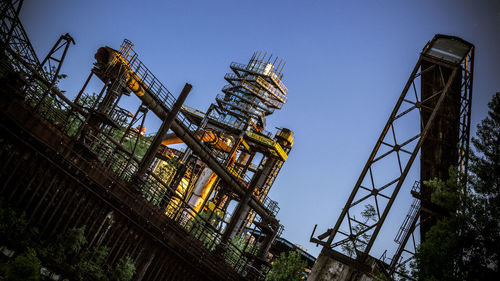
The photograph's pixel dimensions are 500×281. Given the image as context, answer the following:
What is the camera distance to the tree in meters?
9.26

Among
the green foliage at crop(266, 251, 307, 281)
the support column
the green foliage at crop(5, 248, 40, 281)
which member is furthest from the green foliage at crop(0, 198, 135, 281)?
the green foliage at crop(266, 251, 307, 281)

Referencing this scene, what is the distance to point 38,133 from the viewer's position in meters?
9.91

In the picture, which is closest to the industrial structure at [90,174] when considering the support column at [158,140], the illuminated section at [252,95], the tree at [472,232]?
the support column at [158,140]

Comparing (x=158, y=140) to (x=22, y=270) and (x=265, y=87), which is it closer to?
(x=22, y=270)

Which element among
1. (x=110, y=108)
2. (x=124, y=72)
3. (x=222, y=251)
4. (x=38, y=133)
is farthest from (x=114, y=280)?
(x=124, y=72)

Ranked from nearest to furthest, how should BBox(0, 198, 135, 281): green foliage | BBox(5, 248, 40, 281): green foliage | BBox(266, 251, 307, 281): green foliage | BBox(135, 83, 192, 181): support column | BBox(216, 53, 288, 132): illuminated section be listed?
1. BBox(5, 248, 40, 281): green foliage
2. BBox(0, 198, 135, 281): green foliage
3. BBox(135, 83, 192, 181): support column
4. BBox(266, 251, 307, 281): green foliage
5. BBox(216, 53, 288, 132): illuminated section

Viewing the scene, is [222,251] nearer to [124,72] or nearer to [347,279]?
[347,279]

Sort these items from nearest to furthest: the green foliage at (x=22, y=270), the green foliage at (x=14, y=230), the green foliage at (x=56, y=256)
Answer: the green foliage at (x=22, y=270), the green foliage at (x=56, y=256), the green foliage at (x=14, y=230)

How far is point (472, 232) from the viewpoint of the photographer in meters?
9.50

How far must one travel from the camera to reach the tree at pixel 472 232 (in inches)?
364

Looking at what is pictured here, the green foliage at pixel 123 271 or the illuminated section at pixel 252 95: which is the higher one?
the illuminated section at pixel 252 95

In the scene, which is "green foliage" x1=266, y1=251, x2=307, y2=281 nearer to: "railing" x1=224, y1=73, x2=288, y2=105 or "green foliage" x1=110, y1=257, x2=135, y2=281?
"green foliage" x1=110, y1=257, x2=135, y2=281

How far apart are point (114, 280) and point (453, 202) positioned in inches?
426

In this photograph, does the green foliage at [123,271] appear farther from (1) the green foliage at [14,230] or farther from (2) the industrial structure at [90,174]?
(1) the green foliage at [14,230]
